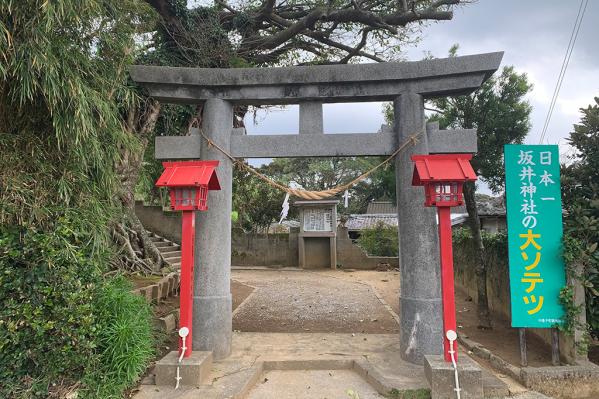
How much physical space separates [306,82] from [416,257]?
2.79 meters

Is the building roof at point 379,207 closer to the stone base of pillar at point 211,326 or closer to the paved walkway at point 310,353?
the paved walkway at point 310,353

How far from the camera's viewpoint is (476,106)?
8039mm

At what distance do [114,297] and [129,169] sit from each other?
5256mm

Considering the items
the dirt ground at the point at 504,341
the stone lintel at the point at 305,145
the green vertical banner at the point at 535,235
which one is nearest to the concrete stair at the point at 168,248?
the stone lintel at the point at 305,145

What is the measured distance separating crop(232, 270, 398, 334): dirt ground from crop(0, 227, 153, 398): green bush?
307 centimetres

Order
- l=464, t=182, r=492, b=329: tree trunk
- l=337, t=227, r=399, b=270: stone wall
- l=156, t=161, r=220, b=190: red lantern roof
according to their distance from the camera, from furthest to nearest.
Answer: l=337, t=227, r=399, b=270: stone wall, l=464, t=182, r=492, b=329: tree trunk, l=156, t=161, r=220, b=190: red lantern roof

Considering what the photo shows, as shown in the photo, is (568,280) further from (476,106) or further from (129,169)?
(129,169)

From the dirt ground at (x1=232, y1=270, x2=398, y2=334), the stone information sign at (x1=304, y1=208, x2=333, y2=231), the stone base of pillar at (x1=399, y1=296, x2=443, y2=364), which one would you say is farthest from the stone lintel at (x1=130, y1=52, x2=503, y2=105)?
the stone information sign at (x1=304, y1=208, x2=333, y2=231)

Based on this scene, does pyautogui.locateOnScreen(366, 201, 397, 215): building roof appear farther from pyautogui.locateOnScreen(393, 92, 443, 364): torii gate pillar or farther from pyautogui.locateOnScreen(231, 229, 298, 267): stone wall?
pyautogui.locateOnScreen(393, 92, 443, 364): torii gate pillar

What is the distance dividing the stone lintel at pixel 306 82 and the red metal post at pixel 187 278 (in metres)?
1.86

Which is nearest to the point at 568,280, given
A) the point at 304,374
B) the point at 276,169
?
the point at 304,374

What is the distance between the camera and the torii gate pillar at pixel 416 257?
15.4 ft

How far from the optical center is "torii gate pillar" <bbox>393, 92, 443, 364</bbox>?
15.4 ft

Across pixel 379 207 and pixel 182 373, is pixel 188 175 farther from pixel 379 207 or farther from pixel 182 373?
pixel 379 207
